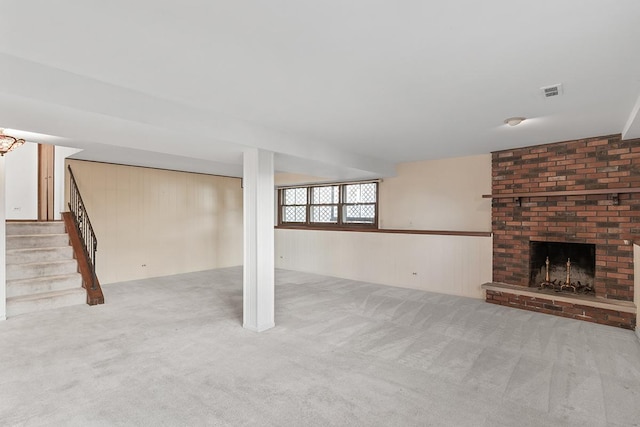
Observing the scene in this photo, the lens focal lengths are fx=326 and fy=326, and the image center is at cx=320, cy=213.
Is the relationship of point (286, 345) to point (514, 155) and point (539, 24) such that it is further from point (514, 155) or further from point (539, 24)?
point (514, 155)

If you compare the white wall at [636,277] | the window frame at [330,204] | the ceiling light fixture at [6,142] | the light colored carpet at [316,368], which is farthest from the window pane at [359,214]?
the ceiling light fixture at [6,142]

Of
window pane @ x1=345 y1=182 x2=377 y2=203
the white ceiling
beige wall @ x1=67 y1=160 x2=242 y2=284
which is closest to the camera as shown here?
the white ceiling

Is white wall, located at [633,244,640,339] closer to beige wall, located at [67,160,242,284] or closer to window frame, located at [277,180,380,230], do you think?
window frame, located at [277,180,380,230]

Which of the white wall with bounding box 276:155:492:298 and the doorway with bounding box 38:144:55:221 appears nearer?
the white wall with bounding box 276:155:492:298

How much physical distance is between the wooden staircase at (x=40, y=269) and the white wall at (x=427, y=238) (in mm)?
4549

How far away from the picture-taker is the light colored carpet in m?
2.13

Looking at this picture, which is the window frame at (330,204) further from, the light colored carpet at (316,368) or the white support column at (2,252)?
the white support column at (2,252)

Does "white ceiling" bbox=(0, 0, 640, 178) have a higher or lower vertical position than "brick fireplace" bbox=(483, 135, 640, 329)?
higher

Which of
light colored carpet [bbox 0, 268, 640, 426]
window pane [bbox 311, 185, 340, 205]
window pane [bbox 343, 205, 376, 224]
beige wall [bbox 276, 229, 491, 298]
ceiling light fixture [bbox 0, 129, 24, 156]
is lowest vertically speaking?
light colored carpet [bbox 0, 268, 640, 426]

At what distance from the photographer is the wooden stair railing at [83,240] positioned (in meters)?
4.81

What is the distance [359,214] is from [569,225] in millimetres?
3650

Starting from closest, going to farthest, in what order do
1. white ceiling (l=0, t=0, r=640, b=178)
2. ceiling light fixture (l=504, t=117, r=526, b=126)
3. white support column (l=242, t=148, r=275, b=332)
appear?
1. white ceiling (l=0, t=0, r=640, b=178)
2. ceiling light fixture (l=504, t=117, r=526, b=126)
3. white support column (l=242, t=148, r=275, b=332)

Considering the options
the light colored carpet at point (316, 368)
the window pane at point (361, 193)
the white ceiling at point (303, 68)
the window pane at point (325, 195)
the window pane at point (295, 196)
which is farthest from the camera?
the window pane at point (295, 196)

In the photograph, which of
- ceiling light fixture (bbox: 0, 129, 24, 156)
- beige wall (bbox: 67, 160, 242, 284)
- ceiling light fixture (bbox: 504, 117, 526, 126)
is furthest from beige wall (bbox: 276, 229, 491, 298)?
ceiling light fixture (bbox: 0, 129, 24, 156)
